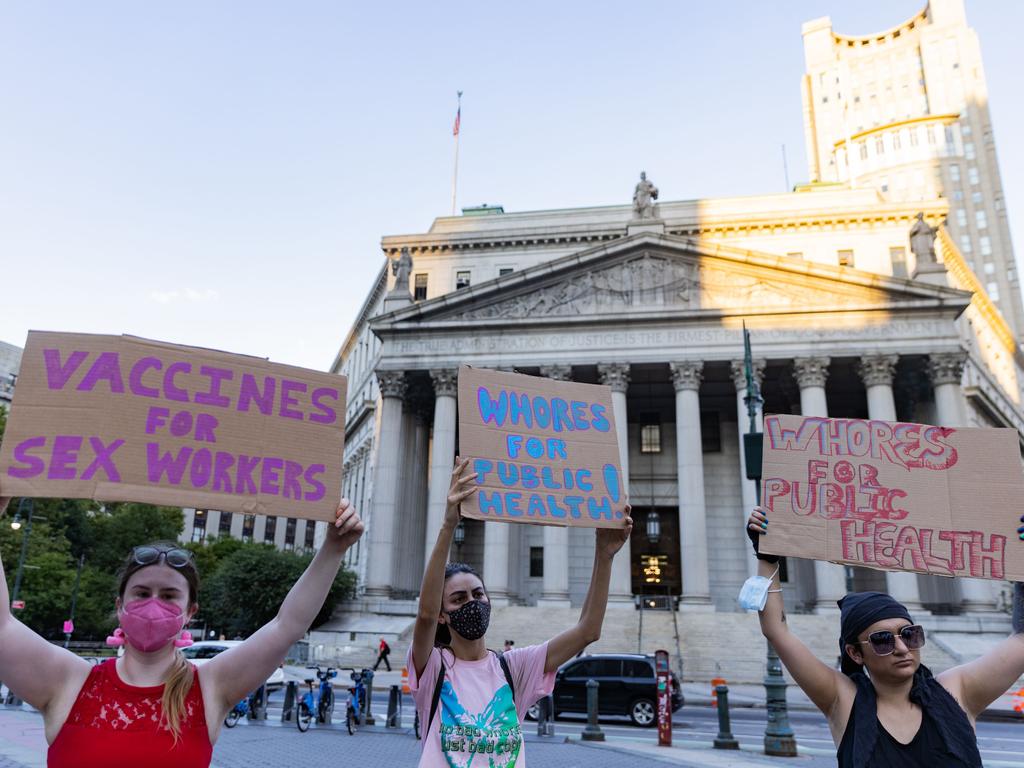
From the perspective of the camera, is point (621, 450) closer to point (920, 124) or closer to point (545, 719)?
point (545, 719)

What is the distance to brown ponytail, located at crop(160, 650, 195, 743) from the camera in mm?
3057

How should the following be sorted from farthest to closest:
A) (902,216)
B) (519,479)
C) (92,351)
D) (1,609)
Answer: (902,216), (519,479), (92,351), (1,609)

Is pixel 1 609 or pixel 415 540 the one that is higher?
Answer: pixel 415 540

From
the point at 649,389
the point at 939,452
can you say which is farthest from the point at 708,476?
the point at 939,452

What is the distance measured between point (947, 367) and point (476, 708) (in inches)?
1511

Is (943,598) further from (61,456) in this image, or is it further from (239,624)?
(61,456)

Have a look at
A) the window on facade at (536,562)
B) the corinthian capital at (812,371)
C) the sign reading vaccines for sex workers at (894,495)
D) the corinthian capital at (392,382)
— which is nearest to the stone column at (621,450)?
the window on facade at (536,562)

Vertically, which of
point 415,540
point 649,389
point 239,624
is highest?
point 649,389

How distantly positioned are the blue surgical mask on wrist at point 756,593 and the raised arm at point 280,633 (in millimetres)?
2004

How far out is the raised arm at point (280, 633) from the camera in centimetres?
335

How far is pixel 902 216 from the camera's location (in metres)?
48.2

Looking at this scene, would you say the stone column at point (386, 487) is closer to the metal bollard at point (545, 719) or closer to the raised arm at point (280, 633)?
the metal bollard at point (545, 719)

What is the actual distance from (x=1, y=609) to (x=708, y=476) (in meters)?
43.7

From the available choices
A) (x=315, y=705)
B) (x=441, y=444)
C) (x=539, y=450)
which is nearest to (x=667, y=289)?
(x=441, y=444)
